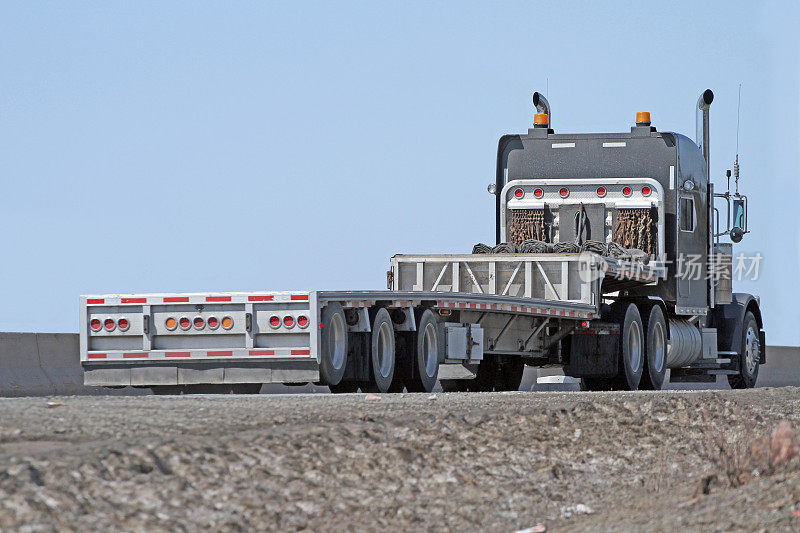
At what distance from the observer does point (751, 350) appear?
894 inches

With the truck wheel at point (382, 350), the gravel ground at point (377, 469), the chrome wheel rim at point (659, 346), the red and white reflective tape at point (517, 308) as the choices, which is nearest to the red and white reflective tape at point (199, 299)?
the truck wheel at point (382, 350)

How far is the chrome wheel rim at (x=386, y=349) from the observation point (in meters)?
14.4

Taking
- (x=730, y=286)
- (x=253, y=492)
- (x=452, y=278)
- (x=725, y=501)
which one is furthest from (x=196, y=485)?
(x=730, y=286)

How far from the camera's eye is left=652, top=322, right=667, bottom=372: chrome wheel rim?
19422 mm

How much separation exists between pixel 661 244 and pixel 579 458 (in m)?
11.2

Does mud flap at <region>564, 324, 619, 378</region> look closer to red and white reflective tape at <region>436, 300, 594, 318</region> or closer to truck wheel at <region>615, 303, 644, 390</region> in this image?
truck wheel at <region>615, 303, 644, 390</region>

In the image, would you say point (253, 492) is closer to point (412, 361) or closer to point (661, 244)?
point (412, 361)

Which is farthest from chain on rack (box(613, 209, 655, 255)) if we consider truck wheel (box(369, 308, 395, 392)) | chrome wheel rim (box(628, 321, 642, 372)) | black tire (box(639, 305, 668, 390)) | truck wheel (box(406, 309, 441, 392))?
truck wheel (box(369, 308, 395, 392))

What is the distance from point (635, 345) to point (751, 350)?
4820mm

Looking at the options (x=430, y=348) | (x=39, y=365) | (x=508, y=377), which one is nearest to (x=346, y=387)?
(x=430, y=348)

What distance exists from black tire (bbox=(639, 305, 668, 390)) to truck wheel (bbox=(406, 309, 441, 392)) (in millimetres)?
4802

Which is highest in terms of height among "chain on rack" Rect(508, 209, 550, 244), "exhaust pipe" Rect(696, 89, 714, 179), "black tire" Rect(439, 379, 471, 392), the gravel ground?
"exhaust pipe" Rect(696, 89, 714, 179)

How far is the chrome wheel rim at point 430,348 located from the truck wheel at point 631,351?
3.82m

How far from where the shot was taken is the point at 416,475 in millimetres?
7418
